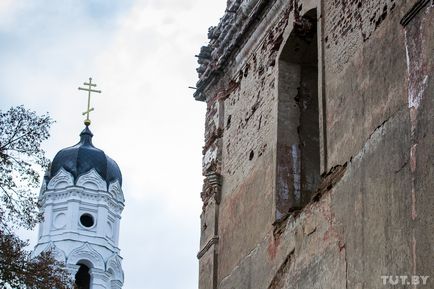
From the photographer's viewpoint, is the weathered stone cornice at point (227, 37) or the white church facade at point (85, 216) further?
the white church facade at point (85, 216)

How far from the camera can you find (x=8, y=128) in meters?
10.2

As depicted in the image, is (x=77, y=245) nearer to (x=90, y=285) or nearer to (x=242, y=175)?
(x=90, y=285)

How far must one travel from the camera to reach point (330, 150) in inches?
317

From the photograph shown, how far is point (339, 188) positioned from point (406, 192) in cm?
107

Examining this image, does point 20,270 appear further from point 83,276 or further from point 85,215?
point 85,215

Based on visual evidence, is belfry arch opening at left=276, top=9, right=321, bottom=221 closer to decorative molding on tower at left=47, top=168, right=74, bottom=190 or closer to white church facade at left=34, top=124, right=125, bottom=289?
white church facade at left=34, top=124, right=125, bottom=289

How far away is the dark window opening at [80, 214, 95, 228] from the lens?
35000 millimetres

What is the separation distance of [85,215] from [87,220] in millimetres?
184

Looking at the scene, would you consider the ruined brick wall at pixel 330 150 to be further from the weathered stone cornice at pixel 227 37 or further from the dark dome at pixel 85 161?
the dark dome at pixel 85 161

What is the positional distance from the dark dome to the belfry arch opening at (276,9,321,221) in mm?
26410

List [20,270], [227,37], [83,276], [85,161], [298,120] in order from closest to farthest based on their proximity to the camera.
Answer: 1. [298,120]
2. [20,270]
3. [227,37]
4. [83,276]
5. [85,161]

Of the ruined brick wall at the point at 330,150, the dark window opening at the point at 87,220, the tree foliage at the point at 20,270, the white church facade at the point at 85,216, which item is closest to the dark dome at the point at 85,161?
the white church facade at the point at 85,216

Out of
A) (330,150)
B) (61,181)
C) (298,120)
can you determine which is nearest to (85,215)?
(61,181)

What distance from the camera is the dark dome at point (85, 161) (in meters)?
35.8
